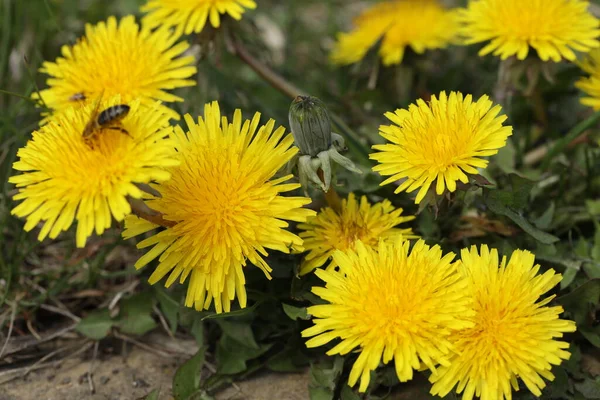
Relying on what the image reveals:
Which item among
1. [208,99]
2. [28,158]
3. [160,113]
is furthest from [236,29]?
[28,158]

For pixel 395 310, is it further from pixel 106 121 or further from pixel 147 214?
pixel 106 121

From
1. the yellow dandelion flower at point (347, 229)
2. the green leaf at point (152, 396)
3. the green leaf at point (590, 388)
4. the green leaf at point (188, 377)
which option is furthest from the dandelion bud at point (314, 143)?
the green leaf at point (590, 388)

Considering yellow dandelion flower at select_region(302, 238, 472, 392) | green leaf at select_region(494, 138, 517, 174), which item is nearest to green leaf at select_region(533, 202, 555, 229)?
green leaf at select_region(494, 138, 517, 174)

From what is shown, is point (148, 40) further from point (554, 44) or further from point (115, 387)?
point (554, 44)

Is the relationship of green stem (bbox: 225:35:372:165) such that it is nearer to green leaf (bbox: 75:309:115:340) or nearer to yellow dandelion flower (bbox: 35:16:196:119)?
yellow dandelion flower (bbox: 35:16:196:119)

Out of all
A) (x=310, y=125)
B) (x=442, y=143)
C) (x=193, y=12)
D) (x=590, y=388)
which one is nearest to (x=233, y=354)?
(x=310, y=125)
